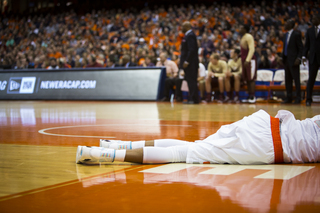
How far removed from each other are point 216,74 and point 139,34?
20.0 feet

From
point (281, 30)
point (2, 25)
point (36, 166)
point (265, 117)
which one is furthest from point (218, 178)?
point (2, 25)

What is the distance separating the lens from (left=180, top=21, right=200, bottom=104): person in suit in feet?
30.9

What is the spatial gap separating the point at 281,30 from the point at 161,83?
532cm

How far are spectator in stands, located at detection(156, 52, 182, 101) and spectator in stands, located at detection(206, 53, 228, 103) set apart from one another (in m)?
1.13

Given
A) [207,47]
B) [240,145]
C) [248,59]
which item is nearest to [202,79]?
[248,59]

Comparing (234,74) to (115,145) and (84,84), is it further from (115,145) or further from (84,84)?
(115,145)

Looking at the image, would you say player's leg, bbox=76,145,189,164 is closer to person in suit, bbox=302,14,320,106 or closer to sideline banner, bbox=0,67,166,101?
person in suit, bbox=302,14,320,106

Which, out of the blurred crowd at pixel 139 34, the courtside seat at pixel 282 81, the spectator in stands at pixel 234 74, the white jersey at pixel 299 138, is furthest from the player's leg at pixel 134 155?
the blurred crowd at pixel 139 34

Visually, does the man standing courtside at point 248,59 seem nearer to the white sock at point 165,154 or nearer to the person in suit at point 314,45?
the person in suit at point 314,45

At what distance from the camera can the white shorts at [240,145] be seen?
233cm

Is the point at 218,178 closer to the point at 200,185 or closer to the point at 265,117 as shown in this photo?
the point at 200,185

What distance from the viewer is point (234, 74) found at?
1074cm

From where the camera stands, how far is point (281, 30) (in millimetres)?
13555

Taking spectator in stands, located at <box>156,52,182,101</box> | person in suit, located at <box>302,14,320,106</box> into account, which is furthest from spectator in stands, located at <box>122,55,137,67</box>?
person in suit, located at <box>302,14,320,106</box>
